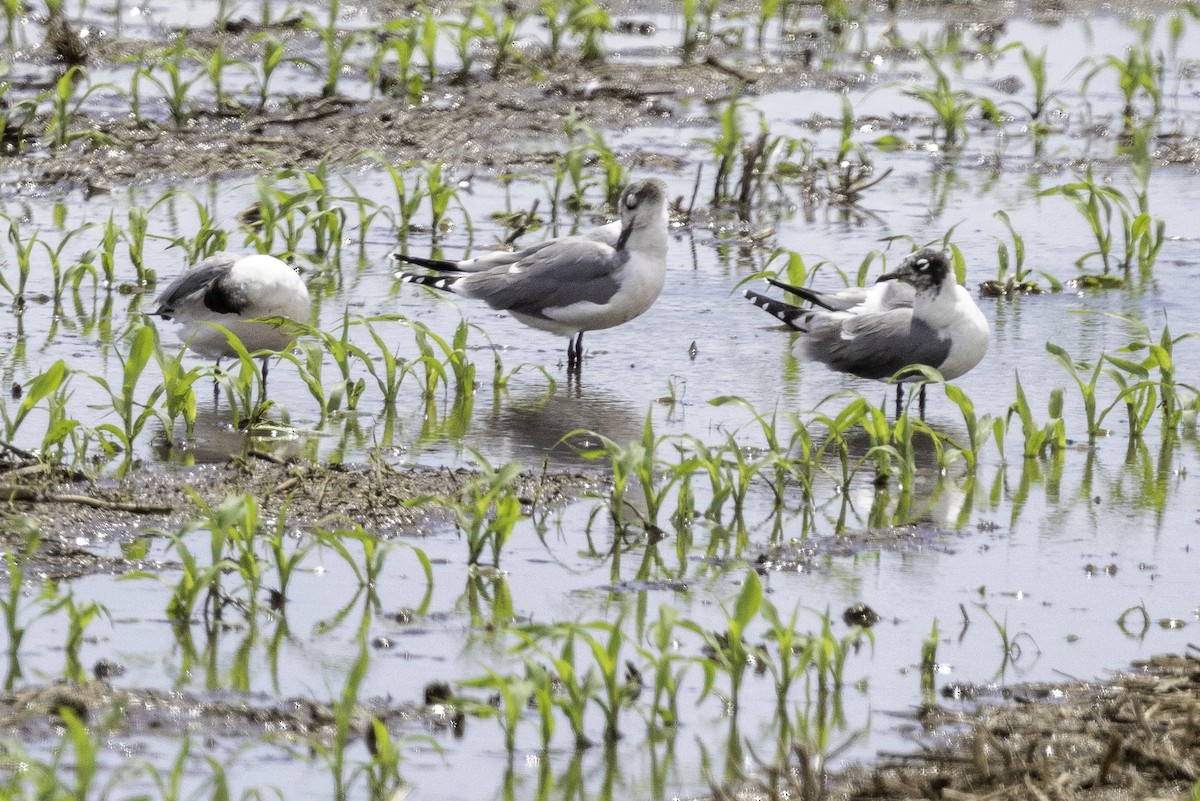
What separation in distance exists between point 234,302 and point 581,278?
1.82m

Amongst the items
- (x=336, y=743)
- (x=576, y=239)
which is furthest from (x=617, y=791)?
(x=576, y=239)

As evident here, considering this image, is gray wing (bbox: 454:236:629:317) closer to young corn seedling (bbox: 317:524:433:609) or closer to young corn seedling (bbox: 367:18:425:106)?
young corn seedling (bbox: 317:524:433:609)

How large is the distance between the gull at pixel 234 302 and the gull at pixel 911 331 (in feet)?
7.81

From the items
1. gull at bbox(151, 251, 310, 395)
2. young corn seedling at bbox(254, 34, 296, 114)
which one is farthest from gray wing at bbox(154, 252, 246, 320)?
young corn seedling at bbox(254, 34, 296, 114)

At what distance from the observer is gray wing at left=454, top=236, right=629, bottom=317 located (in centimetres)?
882

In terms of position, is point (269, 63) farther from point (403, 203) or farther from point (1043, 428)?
point (1043, 428)

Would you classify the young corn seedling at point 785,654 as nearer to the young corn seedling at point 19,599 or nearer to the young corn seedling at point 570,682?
the young corn seedling at point 570,682

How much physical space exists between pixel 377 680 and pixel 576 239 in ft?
14.9

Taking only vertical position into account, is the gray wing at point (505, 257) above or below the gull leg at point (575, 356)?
above

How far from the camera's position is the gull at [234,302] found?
25.8ft

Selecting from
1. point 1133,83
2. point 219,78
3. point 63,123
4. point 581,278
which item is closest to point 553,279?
point 581,278

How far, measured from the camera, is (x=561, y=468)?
22.9 ft

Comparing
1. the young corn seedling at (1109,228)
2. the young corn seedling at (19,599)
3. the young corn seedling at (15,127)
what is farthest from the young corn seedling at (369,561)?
the young corn seedling at (15,127)

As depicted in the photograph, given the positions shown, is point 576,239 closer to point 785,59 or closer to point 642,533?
point 642,533
